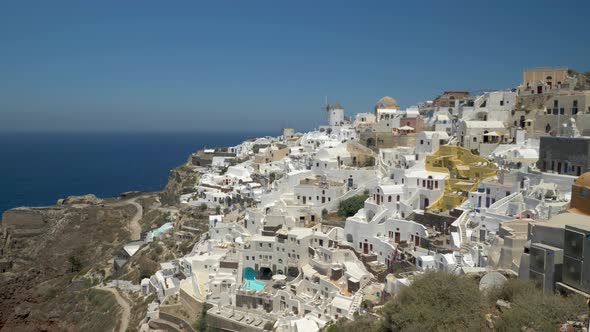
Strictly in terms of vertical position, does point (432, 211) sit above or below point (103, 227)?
above

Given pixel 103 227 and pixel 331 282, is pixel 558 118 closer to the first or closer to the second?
pixel 331 282

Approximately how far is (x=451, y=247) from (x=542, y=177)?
5.69 metres

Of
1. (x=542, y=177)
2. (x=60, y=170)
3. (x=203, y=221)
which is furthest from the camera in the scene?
(x=60, y=170)

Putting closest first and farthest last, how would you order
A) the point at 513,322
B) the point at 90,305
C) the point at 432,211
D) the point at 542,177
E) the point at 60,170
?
the point at 513,322 < the point at 542,177 < the point at 432,211 < the point at 90,305 < the point at 60,170

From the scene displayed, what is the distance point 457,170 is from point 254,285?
1252 cm

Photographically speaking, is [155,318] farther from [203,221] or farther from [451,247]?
[451,247]

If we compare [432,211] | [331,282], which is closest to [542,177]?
[432,211]

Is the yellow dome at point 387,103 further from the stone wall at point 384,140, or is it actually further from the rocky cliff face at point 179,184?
the rocky cliff face at point 179,184

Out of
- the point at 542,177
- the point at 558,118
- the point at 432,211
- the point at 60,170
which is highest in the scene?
the point at 558,118

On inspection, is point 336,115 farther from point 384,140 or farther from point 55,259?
point 55,259

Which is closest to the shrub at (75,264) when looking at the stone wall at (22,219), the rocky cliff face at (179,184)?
the stone wall at (22,219)

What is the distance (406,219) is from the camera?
2312 centimetres

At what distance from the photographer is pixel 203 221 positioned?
33.8 meters

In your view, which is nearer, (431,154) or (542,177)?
(542,177)
